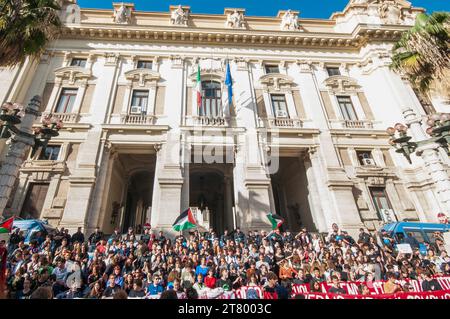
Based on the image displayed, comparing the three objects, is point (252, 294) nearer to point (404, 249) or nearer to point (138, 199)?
point (404, 249)

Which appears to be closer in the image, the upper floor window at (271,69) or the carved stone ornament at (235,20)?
the upper floor window at (271,69)

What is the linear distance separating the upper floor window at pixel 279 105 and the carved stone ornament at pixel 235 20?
23.9ft

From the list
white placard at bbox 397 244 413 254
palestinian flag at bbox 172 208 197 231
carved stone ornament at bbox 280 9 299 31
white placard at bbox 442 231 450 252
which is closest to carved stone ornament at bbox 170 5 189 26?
carved stone ornament at bbox 280 9 299 31

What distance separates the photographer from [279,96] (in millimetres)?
17688

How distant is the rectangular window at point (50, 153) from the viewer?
13.7m

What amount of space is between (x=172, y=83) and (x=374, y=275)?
52.1 feet

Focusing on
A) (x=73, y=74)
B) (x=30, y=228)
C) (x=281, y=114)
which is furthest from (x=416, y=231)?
(x=73, y=74)

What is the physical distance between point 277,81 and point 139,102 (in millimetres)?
10442

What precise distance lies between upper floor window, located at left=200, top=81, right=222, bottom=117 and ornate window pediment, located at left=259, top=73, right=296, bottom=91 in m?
3.50

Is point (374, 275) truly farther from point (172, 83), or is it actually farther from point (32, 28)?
point (172, 83)

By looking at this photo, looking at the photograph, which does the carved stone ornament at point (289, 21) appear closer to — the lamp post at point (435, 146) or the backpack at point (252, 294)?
the lamp post at point (435, 146)

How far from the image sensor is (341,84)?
1822 cm

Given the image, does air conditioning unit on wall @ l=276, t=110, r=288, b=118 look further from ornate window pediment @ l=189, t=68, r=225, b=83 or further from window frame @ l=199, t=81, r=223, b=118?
ornate window pediment @ l=189, t=68, r=225, b=83

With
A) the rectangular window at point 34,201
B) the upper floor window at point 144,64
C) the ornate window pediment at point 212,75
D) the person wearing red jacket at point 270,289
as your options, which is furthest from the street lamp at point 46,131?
the ornate window pediment at point 212,75
